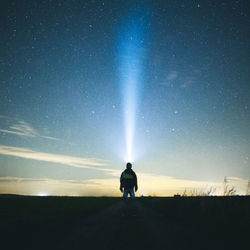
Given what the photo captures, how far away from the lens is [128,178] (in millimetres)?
11195

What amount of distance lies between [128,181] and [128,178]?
0.13 metres
